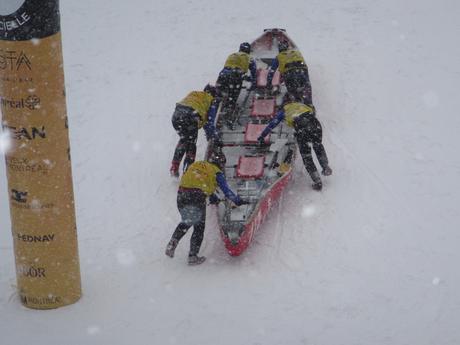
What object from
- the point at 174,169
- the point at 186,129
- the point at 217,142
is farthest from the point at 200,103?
the point at 174,169

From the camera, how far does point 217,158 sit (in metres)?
11.1

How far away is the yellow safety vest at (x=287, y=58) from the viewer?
12.7 metres

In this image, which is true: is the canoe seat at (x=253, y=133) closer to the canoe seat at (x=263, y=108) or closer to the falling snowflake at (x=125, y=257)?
the canoe seat at (x=263, y=108)

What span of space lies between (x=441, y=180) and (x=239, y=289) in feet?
13.2

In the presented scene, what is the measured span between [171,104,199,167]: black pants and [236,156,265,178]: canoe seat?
805mm

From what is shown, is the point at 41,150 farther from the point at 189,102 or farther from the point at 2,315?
the point at 189,102

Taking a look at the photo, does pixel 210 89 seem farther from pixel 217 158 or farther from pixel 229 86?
pixel 217 158

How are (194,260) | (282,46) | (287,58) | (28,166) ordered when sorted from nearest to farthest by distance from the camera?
(28,166) → (194,260) → (287,58) → (282,46)

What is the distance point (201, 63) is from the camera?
15.4 metres

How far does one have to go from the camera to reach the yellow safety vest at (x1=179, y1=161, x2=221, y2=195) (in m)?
9.29

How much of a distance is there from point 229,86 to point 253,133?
3.82 ft

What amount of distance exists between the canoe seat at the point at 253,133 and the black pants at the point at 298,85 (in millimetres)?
886

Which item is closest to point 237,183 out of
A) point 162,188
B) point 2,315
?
point 162,188

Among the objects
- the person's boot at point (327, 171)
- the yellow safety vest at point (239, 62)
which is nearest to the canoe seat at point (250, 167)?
the person's boot at point (327, 171)
